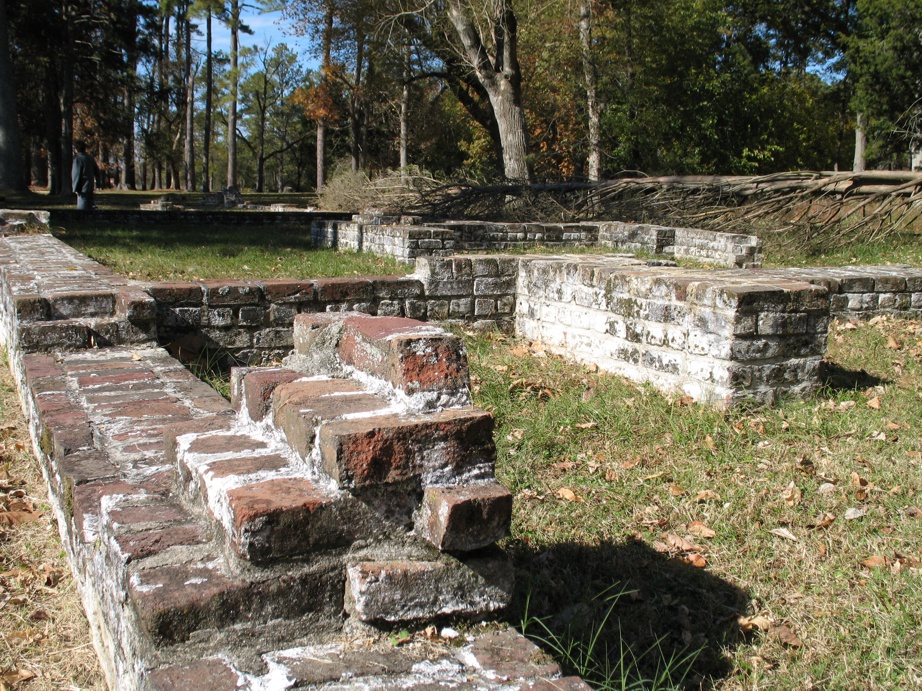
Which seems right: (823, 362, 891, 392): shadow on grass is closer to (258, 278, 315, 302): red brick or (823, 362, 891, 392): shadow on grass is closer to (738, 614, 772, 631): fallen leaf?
(738, 614, 772, 631): fallen leaf

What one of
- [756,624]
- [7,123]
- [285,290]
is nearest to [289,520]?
[756,624]

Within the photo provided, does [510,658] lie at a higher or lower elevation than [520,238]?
lower

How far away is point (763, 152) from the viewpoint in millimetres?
27438

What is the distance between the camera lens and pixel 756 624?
2.97m

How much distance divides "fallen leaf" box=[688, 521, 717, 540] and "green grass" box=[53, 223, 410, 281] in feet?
20.4

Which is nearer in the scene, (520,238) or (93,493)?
(93,493)

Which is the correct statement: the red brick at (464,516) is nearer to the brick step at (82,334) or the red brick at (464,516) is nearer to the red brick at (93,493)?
the red brick at (93,493)

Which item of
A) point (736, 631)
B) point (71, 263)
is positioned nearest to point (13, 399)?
point (71, 263)

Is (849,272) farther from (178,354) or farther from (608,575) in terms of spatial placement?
(178,354)

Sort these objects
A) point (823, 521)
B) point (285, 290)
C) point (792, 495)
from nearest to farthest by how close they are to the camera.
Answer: point (823, 521) < point (792, 495) < point (285, 290)

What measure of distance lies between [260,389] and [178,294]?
4.03 metres

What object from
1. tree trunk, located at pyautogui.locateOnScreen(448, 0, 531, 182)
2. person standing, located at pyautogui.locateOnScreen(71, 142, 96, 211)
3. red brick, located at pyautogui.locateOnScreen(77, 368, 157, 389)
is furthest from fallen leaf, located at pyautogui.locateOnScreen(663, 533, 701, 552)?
person standing, located at pyautogui.locateOnScreen(71, 142, 96, 211)

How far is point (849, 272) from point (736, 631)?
572 cm

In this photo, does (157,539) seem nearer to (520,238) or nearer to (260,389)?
(260,389)
